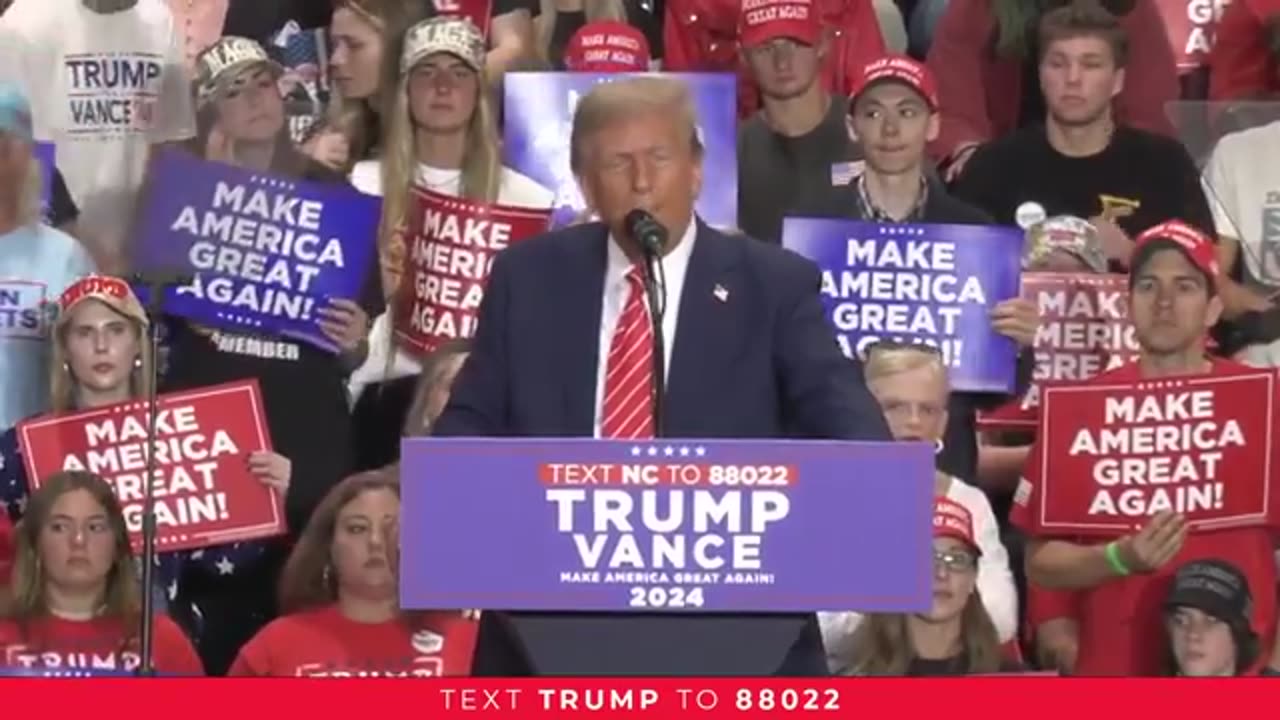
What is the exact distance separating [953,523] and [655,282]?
205 centimetres

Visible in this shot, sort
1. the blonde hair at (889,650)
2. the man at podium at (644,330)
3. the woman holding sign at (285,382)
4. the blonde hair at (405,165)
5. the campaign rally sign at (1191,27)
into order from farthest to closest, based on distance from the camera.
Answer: the campaign rally sign at (1191,27) < the blonde hair at (405,165) < the woman holding sign at (285,382) < the blonde hair at (889,650) < the man at podium at (644,330)

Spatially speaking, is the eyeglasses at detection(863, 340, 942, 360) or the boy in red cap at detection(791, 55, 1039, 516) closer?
the eyeglasses at detection(863, 340, 942, 360)

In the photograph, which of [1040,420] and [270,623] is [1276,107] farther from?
[270,623]

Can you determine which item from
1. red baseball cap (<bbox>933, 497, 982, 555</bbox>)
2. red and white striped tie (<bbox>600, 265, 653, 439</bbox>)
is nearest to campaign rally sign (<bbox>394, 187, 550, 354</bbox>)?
red baseball cap (<bbox>933, 497, 982, 555</bbox>)

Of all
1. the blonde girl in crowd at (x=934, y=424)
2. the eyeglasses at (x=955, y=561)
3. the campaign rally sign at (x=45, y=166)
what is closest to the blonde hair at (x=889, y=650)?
the eyeglasses at (x=955, y=561)

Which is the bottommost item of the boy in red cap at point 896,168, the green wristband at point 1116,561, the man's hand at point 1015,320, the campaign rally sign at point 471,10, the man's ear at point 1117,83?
the green wristband at point 1116,561

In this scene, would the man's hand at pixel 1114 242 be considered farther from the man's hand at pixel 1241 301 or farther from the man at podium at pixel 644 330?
the man at podium at pixel 644 330

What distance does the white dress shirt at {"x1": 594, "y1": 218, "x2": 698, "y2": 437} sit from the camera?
4566mm

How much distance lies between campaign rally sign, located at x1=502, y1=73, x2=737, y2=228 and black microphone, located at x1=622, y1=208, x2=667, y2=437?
254 cm

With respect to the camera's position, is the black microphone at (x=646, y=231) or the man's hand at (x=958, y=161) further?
the man's hand at (x=958, y=161)

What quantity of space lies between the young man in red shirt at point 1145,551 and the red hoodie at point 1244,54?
1.12 meters

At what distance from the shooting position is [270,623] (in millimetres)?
6246

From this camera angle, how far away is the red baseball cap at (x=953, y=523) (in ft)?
20.5

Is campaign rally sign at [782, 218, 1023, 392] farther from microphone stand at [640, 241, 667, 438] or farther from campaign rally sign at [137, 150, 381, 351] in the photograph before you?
microphone stand at [640, 241, 667, 438]
